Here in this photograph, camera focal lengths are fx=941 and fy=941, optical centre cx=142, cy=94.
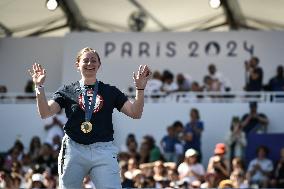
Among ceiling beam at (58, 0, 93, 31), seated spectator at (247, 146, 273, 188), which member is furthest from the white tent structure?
seated spectator at (247, 146, 273, 188)

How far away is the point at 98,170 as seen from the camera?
276 inches

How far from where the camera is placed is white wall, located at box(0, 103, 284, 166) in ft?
58.5

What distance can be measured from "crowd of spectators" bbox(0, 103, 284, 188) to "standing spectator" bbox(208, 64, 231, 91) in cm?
90

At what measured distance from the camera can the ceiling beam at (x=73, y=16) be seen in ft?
68.0

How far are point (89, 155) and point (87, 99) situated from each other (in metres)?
0.42

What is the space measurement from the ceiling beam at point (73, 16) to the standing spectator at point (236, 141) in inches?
225

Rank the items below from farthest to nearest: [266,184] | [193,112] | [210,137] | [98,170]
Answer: [210,137] < [193,112] < [266,184] < [98,170]

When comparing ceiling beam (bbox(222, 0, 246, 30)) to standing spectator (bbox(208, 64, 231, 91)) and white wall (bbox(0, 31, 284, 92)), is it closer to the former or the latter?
white wall (bbox(0, 31, 284, 92))

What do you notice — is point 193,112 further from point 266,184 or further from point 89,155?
point 89,155

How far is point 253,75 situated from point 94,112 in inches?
429

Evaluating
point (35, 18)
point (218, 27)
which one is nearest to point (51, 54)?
point (35, 18)

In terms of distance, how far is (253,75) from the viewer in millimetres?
17719

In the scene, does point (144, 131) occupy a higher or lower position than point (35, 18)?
lower

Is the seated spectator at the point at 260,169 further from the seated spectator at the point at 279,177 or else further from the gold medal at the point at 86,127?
the gold medal at the point at 86,127
